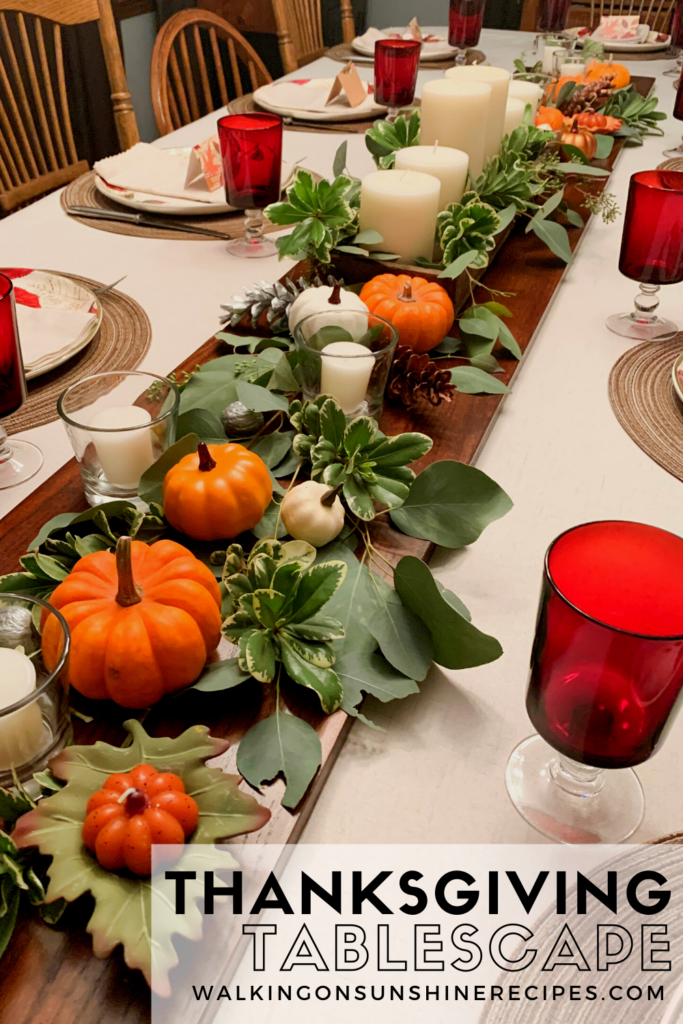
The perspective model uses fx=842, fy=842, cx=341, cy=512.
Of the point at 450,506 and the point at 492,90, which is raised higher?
the point at 492,90

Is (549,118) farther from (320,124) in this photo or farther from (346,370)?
(346,370)

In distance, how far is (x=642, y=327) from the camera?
1.07 m

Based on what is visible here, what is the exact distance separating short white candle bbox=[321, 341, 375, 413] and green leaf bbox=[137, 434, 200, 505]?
0.17 meters

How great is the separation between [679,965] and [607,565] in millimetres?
212

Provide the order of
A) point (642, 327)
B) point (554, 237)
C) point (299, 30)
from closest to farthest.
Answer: point (642, 327)
point (554, 237)
point (299, 30)

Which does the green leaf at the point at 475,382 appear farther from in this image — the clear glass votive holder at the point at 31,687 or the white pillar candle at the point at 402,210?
the clear glass votive holder at the point at 31,687

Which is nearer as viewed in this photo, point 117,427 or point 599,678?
point 599,678

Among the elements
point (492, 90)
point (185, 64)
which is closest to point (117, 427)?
point (492, 90)

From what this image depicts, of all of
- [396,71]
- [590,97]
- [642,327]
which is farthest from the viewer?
[590,97]

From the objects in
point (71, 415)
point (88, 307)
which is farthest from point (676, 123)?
point (71, 415)

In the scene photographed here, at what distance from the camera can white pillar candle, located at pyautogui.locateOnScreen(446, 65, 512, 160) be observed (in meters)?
1.16

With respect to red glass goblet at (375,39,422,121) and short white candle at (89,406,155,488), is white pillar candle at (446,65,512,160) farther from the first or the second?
short white candle at (89,406,155,488)

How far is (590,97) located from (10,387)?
4.72ft

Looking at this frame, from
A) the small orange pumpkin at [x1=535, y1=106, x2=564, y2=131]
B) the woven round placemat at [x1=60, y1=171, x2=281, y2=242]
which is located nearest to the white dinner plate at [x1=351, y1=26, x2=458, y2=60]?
the small orange pumpkin at [x1=535, y1=106, x2=564, y2=131]
